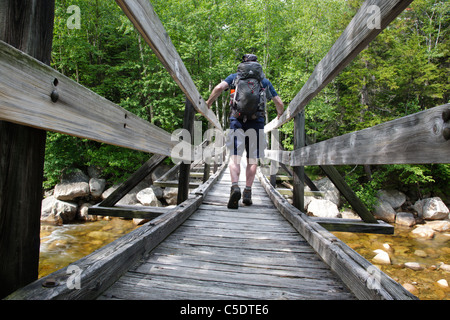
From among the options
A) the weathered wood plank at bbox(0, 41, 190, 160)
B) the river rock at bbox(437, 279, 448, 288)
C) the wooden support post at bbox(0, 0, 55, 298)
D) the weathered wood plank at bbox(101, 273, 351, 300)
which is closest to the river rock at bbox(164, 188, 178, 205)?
the river rock at bbox(437, 279, 448, 288)

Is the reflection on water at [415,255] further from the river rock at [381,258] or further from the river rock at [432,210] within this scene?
the river rock at [432,210]

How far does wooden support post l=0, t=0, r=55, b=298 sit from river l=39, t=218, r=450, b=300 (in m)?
6.97

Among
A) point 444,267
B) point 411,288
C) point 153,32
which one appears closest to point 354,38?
point 153,32

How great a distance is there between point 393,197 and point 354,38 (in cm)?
A: 1412

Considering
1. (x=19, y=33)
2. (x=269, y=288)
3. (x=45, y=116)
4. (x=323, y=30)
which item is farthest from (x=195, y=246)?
(x=323, y=30)

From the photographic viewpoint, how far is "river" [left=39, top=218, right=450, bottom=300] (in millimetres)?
6324

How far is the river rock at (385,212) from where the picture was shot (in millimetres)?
11570

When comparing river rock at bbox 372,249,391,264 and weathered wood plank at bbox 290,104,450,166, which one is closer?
weathered wood plank at bbox 290,104,450,166

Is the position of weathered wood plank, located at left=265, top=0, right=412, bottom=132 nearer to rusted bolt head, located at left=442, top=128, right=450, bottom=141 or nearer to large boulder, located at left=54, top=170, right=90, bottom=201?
rusted bolt head, located at left=442, top=128, right=450, bottom=141

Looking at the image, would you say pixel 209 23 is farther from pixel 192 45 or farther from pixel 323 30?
pixel 323 30

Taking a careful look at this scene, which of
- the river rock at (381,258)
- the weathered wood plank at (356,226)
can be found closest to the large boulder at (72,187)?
the weathered wood plank at (356,226)

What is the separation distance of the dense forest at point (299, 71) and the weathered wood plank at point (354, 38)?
1173 cm

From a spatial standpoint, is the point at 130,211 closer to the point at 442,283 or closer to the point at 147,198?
the point at 442,283

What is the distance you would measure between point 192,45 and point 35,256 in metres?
15.7
